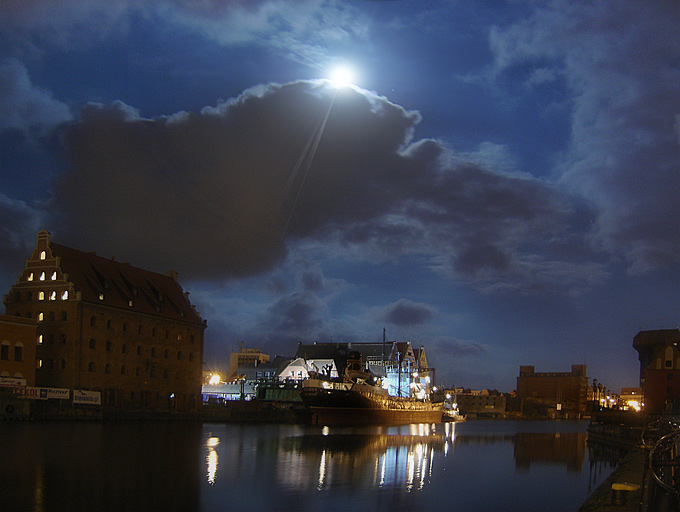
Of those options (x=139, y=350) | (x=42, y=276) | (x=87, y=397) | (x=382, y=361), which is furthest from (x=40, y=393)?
(x=382, y=361)

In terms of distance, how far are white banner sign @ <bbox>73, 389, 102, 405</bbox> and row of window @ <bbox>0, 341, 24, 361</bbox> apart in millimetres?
6134

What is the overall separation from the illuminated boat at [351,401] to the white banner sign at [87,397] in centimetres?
2692

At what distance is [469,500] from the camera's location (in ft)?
90.3

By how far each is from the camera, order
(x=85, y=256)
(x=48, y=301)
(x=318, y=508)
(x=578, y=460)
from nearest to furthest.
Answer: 1. (x=318, y=508)
2. (x=578, y=460)
3. (x=48, y=301)
4. (x=85, y=256)

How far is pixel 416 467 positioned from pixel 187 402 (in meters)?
56.9

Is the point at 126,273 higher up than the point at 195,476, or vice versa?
the point at 126,273

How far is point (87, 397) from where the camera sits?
230 ft

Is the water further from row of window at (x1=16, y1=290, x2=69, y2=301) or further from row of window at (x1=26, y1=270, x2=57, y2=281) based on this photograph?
row of window at (x1=26, y1=270, x2=57, y2=281)

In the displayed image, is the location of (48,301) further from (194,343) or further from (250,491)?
(250,491)

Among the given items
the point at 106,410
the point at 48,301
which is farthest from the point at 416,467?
the point at 48,301

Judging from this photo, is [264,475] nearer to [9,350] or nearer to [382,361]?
[9,350]

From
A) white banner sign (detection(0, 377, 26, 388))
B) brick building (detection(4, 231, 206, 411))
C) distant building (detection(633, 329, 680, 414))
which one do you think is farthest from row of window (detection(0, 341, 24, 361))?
distant building (detection(633, 329, 680, 414))

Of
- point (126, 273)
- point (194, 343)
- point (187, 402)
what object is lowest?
point (187, 402)

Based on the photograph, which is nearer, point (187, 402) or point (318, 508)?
point (318, 508)
